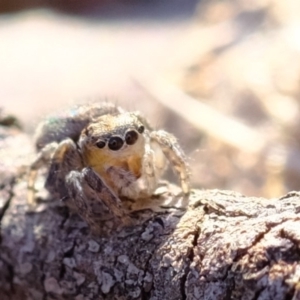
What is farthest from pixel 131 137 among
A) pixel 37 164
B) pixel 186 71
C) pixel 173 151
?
pixel 186 71

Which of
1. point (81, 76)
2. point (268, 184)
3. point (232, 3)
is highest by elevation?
point (232, 3)

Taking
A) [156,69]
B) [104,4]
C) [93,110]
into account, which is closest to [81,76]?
[156,69]

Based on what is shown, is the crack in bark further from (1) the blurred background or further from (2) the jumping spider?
(1) the blurred background

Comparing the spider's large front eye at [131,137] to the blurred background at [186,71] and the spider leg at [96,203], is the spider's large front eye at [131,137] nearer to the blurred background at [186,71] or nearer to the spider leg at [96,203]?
the spider leg at [96,203]

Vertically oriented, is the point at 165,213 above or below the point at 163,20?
below

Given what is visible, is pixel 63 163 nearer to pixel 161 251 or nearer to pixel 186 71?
pixel 161 251

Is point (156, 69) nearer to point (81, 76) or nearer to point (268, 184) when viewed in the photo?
point (81, 76)
